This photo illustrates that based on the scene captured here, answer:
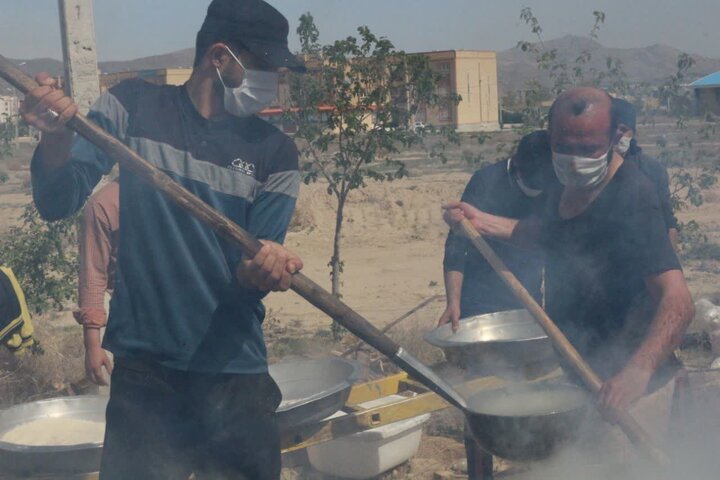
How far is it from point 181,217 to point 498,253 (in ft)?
6.73

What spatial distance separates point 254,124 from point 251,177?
0.20 m

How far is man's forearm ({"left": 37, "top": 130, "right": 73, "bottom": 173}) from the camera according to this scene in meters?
2.47

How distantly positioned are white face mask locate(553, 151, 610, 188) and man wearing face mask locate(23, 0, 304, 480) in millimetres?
906

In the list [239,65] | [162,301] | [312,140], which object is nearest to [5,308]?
[162,301]

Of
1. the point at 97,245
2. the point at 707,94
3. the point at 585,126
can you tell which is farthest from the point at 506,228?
the point at 707,94

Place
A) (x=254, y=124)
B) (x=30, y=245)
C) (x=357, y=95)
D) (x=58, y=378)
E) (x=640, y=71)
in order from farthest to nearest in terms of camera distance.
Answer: (x=640, y=71) < (x=357, y=95) < (x=30, y=245) < (x=58, y=378) < (x=254, y=124)

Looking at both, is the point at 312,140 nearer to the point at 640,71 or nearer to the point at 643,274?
the point at 640,71

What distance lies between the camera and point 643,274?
114 inches

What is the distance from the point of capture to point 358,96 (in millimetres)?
6590

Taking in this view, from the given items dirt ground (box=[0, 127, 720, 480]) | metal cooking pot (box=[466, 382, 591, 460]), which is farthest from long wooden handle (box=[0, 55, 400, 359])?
dirt ground (box=[0, 127, 720, 480])

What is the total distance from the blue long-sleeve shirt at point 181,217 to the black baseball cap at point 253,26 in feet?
0.73

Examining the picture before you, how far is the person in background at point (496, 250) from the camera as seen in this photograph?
3.98 m

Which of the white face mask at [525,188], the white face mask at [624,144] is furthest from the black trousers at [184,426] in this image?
the white face mask at [624,144]

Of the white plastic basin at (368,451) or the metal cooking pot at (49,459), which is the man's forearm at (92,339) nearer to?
the metal cooking pot at (49,459)
